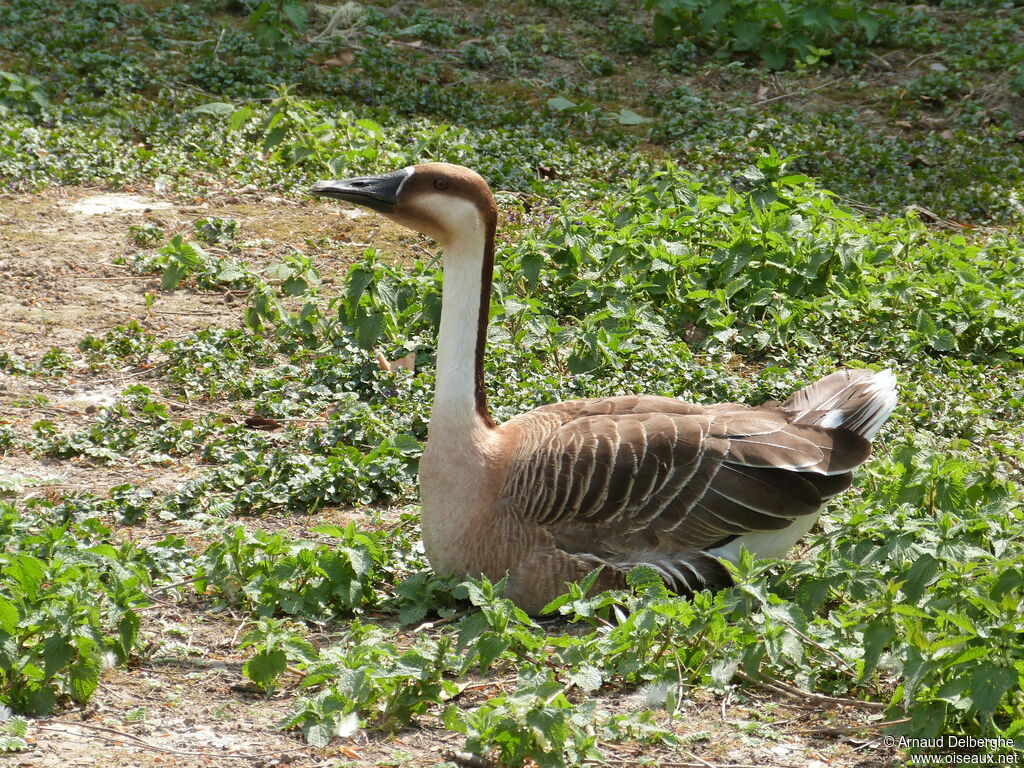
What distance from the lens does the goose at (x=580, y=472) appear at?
14.4ft

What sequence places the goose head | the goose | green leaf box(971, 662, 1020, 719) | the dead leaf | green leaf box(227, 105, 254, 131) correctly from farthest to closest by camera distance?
the dead leaf → green leaf box(227, 105, 254, 131) → the goose head → the goose → green leaf box(971, 662, 1020, 719)

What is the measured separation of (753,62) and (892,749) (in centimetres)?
818

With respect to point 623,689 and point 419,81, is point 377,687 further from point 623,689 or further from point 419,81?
point 419,81

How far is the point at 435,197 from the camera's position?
14.8 ft

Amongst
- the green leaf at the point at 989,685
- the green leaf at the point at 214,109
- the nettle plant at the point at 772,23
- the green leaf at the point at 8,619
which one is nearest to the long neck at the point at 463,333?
the green leaf at the point at 8,619

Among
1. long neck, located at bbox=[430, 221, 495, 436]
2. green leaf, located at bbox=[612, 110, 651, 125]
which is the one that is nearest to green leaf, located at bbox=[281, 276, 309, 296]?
long neck, located at bbox=[430, 221, 495, 436]

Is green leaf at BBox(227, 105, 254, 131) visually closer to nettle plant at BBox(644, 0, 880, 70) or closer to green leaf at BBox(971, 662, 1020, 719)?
nettle plant at BBox(644, 0, 880, 70)

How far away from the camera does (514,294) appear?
673 cm

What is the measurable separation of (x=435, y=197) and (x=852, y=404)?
1.74 m

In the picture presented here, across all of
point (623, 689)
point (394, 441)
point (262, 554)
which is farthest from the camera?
point (394, 441)

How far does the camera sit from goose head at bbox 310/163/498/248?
14.7 feet

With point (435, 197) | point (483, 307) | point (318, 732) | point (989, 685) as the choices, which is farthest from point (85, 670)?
point (989, 685)

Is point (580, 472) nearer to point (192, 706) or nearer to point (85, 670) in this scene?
point (192, 706)

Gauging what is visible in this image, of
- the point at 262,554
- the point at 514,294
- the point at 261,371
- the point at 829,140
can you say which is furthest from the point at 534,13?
the point at 262,554
